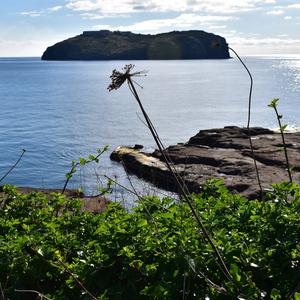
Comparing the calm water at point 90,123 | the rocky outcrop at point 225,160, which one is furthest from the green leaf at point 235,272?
the rocky outcrop at point 225,160

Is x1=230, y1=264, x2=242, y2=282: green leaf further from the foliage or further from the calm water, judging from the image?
the calm water

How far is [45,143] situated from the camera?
3838cm

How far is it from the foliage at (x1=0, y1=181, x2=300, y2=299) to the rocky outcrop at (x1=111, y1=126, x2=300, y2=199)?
45.2 feet

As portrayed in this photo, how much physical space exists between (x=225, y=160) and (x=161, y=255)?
2112 cm

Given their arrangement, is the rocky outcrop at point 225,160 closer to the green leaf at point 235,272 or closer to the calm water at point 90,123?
the calm water at point 90,123

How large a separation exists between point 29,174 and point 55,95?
56.1m

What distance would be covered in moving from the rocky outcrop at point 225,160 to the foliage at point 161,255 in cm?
1378

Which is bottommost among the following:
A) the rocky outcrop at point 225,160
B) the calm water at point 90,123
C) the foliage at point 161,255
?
the calm water at point 90,123

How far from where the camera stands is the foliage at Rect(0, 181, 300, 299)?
11.9ft

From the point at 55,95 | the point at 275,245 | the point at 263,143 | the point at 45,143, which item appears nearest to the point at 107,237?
the point at 275,245

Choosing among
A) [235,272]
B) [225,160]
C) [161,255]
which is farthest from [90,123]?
[235,272]

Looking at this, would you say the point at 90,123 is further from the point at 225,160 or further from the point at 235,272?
the point at 235,272

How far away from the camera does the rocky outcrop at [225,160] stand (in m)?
20.9

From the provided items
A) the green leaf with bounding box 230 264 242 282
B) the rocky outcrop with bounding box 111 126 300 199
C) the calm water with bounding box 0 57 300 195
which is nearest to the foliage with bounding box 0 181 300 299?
the green leaf with bounding box 230 264 242 282
